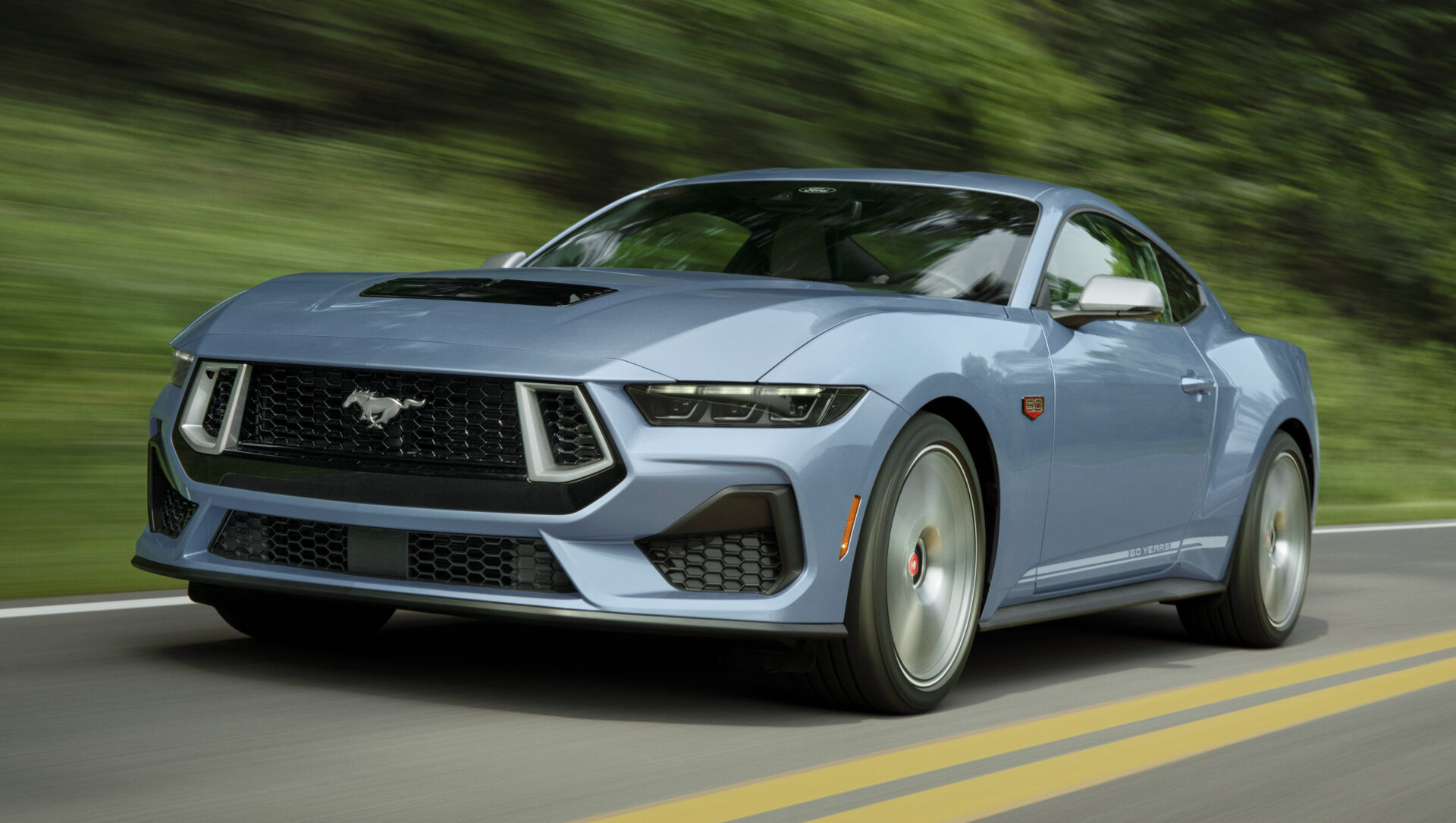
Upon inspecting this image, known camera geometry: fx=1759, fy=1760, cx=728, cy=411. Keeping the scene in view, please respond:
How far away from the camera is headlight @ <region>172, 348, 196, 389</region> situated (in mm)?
4484

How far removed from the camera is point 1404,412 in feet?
57.5

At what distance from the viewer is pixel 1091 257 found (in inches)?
226

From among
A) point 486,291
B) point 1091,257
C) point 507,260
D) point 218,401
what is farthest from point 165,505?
point 1091,257

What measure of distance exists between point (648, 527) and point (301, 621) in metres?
1.43

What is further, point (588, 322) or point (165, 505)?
point (165, 505)

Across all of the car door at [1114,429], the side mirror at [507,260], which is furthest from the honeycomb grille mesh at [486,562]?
the side mirror at [507,260]

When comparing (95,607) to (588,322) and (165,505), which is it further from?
(588,322)

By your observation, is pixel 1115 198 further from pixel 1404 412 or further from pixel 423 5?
pixel 423 5

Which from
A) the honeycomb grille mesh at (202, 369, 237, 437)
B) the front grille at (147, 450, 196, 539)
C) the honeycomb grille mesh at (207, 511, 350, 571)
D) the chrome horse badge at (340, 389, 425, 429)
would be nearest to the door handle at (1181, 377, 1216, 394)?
the chrome horse badge at (340, 389, 425, 429)

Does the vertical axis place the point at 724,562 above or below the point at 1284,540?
above

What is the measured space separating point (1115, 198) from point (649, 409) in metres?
14.6

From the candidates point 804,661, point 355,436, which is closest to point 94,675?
point 355,436

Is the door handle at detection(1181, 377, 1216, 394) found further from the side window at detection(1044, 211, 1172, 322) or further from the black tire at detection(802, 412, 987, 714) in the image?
the black tire at detection(802, 412, 987, 714)

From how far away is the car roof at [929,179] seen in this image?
5.64 meters
